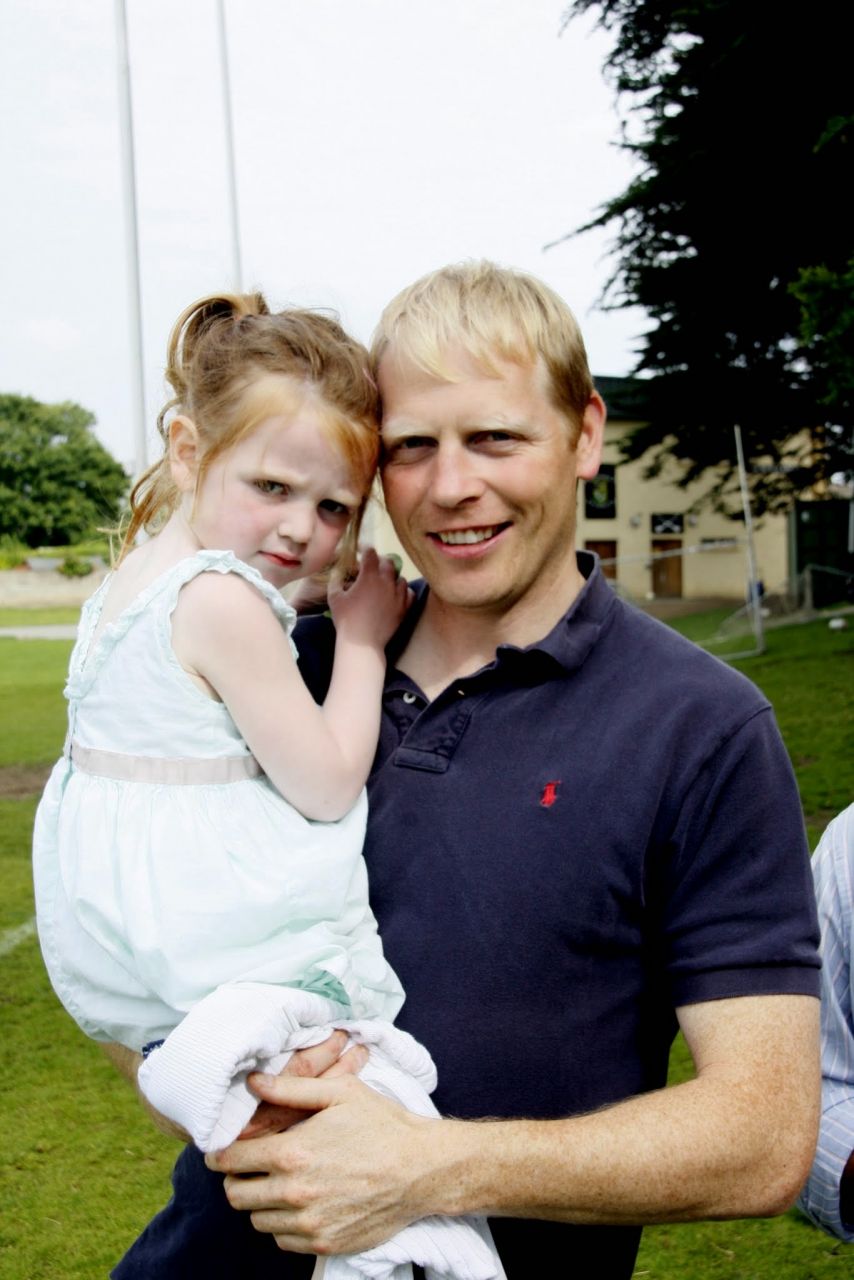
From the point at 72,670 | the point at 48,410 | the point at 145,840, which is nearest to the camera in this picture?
the point at 145,840

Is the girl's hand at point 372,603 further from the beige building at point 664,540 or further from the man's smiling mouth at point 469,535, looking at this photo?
the beige building at point 664,540

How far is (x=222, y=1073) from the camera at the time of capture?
5.29 feet

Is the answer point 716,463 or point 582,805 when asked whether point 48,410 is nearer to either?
point 716,463

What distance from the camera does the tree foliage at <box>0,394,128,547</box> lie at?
71.8 meters

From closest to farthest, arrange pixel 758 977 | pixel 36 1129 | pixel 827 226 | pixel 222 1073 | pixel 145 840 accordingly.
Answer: pixel 222 1073 < pixel 758 977 < pixel 145 840 < pixel 36 1129 < pixel 827 226

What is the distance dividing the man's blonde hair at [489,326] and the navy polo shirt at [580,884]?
0.44 meters

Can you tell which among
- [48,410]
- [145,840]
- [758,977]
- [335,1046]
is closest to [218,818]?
[145,840]

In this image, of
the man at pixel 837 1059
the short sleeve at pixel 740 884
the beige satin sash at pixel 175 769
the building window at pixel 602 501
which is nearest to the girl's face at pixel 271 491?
the beige satin sash at pixel 175 769

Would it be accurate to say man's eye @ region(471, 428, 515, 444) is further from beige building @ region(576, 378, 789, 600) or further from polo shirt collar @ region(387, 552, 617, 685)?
beige building @ region(576, 378, 789, 600)

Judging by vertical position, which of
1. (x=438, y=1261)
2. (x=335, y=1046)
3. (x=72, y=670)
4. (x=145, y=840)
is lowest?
(x=438, y=1261)

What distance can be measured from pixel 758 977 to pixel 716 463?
75.6ft

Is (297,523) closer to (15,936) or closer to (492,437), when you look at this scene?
(492,437)

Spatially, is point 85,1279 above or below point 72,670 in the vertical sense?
below

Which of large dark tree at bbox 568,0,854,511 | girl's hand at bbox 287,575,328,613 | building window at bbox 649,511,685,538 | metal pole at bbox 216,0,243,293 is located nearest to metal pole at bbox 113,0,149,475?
metal pole at bbox 216,0,243,293
